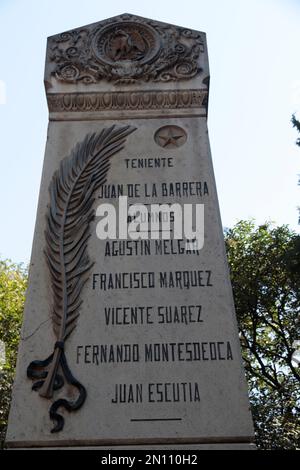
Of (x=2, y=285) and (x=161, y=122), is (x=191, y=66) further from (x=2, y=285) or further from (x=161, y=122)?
(x=2, y=285)

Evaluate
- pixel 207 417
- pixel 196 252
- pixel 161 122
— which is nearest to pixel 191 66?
pixel 161 122

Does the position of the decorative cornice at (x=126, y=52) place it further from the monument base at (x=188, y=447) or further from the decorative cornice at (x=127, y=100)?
the monument base at (x=188, y=447)

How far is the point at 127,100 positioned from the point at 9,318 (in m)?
13.5

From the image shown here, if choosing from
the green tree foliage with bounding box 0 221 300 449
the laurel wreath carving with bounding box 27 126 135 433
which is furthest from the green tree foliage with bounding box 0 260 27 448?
the laurel wreath carving with bounding box 27 126 135 433

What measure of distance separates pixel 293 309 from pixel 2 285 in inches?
437

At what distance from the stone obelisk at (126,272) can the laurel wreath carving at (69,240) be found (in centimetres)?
2

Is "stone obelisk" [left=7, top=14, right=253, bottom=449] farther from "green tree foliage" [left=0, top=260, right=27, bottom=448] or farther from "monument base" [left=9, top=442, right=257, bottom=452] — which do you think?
"green tree foliage" [left=0, top=260, right=27, bottom=448]

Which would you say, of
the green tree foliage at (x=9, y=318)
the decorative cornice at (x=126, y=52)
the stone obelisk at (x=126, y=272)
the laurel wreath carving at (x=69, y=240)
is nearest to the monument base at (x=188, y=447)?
the stone obelisk at (x=126, y=272)

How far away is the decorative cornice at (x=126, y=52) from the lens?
8023 mm

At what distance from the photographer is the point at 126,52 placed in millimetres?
8328

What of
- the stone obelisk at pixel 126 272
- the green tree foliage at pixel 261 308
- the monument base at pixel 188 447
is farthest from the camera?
the green tree foliage at pixel 261 308

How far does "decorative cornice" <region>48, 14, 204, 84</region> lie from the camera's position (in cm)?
802

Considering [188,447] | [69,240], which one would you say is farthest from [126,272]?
[188,447]

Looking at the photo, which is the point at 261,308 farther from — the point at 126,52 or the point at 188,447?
the point at 188,447
